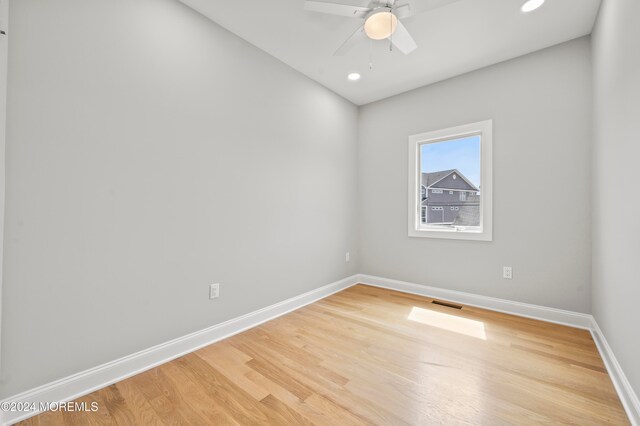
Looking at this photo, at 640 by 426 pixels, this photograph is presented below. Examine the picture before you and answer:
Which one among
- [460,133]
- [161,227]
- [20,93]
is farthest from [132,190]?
[460,133]

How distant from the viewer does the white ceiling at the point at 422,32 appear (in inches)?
80.5

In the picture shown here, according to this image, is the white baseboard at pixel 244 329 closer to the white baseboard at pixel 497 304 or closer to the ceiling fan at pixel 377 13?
the white baseboard at pixel 497 304

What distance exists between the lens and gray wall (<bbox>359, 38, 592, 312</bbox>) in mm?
2436

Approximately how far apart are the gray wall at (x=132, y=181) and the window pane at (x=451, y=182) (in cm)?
180

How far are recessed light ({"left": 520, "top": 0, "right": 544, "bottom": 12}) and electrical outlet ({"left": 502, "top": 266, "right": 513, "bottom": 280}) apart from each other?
7.47 feet

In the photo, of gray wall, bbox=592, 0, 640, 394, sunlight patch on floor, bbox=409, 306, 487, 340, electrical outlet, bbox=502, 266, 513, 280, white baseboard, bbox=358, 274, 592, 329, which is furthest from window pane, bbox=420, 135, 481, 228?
sunlight patch on floor, bbox=409, 306, 487, 340

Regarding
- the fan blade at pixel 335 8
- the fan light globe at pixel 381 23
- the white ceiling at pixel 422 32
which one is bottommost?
the fan light globe at pixel 381 23

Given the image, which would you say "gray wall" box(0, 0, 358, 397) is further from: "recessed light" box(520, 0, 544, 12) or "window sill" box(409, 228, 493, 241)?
"recessed light" box(520, 0, 544, 12)

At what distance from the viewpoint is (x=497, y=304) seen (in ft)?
9.25

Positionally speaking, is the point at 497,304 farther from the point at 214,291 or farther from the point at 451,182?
the point at 214,291

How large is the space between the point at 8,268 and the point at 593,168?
4080mm

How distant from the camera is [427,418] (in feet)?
4.45

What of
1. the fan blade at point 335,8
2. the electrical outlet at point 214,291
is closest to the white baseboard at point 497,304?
the electrical outlet at point 214,291

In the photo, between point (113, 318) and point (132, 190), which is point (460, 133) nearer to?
point (132, 190)
